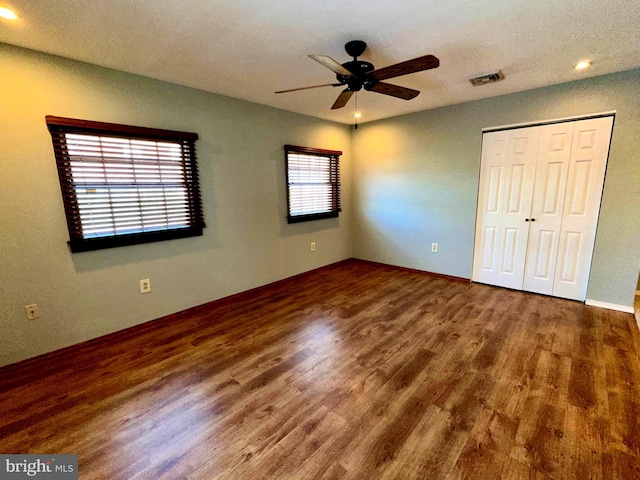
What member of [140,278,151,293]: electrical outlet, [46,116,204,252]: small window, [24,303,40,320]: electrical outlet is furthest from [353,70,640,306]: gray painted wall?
[24,303,40,320]: electrical outlet

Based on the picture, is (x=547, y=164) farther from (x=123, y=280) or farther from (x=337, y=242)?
(x=123, y=280)

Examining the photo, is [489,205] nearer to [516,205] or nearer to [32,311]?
[516,205]

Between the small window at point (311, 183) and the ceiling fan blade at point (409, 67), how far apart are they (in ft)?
6.62

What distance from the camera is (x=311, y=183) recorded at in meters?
4.35

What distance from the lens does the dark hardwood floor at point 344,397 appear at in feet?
4.59

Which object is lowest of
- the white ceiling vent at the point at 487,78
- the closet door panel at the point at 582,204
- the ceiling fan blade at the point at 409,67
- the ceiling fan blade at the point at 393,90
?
the closet door panel at the point at 582,204

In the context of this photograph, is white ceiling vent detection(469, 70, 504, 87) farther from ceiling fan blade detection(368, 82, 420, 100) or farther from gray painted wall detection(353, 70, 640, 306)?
ceiling fan blade detection(368, 82, 420, 100)

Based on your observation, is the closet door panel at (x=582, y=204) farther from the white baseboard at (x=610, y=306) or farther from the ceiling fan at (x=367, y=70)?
the ceiling fan at (x=367, y=70)

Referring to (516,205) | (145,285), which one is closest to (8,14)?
(145,285)

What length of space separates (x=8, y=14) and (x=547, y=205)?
4985 millimetres

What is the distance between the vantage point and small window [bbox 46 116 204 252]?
91.4 inches

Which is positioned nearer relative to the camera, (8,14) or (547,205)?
(8,14)

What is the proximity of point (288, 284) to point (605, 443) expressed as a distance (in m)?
3.25

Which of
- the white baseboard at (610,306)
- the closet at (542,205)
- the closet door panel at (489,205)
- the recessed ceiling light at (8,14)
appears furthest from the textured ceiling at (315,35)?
the white baseboard at (610,306)
